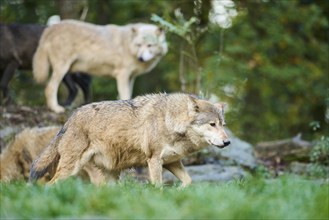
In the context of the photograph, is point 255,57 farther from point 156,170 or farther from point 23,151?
point 156,170

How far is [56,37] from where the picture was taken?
1483 centimetres

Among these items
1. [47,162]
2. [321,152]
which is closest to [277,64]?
[321,152]

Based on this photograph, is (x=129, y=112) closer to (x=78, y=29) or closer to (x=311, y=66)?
(x=78, y=29)

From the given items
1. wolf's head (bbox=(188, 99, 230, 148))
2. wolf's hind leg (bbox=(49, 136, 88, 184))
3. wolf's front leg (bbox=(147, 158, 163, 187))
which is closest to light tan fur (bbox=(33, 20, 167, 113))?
wolf's hind leg (bbox=(49, 136, 88, 184))

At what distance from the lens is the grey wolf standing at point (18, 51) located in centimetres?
1545

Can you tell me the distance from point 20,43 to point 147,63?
8.78 feet

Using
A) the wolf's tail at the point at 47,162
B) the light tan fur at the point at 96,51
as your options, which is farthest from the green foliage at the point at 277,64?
the wolf's tail at the point at 47,162

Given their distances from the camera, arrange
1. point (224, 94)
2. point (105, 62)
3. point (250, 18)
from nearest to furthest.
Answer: point (105, 62) < point (224, 94) < point (250, 18)

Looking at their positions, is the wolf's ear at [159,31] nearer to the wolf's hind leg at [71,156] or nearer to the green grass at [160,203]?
the wolf's hind leg at [71,156]

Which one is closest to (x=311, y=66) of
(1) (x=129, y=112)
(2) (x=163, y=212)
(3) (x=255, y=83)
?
(3) (x=255, y=83)

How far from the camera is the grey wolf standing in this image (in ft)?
50.7

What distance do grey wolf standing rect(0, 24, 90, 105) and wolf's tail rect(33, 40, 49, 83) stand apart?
1.77ft

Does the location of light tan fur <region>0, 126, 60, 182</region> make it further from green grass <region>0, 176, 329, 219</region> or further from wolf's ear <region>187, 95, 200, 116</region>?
green grass <region>0, 176, 329, 219</region>

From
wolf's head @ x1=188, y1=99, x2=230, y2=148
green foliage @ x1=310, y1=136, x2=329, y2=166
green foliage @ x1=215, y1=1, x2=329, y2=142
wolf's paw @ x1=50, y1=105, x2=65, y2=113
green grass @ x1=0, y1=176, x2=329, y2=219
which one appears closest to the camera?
green grass @ x1=0, y1=176, x2=329, y2=219
